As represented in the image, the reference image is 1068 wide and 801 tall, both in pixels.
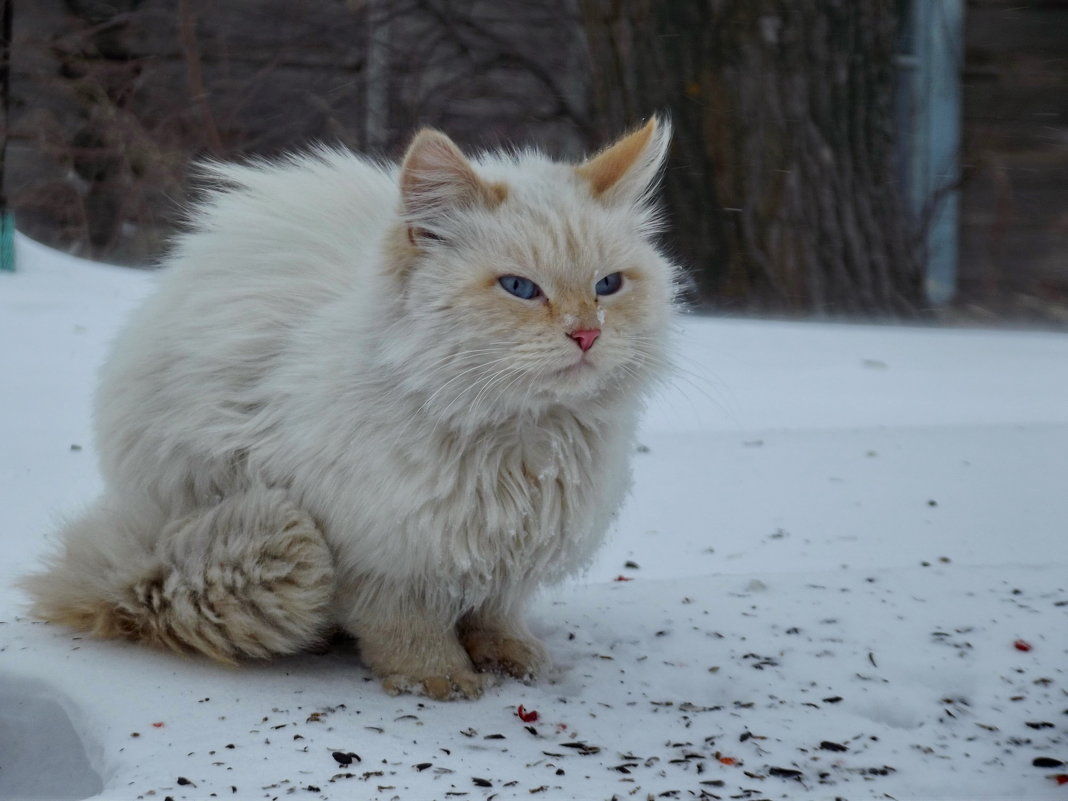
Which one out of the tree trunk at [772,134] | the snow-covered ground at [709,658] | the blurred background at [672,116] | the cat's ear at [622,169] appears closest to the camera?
the snow-covered ground at [709,658]

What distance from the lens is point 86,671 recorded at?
2.18 metres

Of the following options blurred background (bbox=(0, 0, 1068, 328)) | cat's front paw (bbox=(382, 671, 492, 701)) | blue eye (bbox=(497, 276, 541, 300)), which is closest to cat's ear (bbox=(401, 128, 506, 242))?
blue eye (bbox=(497, 276, 541, 300))

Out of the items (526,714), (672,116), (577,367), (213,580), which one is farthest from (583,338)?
(672,116)

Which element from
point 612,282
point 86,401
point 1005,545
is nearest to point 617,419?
point 612,282

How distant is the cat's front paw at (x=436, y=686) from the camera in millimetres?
2215

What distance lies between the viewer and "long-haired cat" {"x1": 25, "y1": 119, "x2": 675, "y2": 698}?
6.86ft

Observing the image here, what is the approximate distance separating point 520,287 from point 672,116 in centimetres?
364

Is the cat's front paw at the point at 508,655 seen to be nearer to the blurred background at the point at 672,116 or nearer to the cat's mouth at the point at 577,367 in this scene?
the cat's mouth at the point at 577,367

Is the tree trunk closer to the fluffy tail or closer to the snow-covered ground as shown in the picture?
the snow-covered ground

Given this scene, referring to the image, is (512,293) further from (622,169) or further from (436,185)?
(622,169)

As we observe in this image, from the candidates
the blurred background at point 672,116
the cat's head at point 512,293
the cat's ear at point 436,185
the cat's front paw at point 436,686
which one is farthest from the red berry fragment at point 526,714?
the blurred background at point 672,116

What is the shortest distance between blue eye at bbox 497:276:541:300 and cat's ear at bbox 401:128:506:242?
0.16 meters

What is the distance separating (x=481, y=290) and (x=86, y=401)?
2207mm

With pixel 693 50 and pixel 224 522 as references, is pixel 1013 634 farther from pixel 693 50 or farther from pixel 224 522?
pixel 693 50
